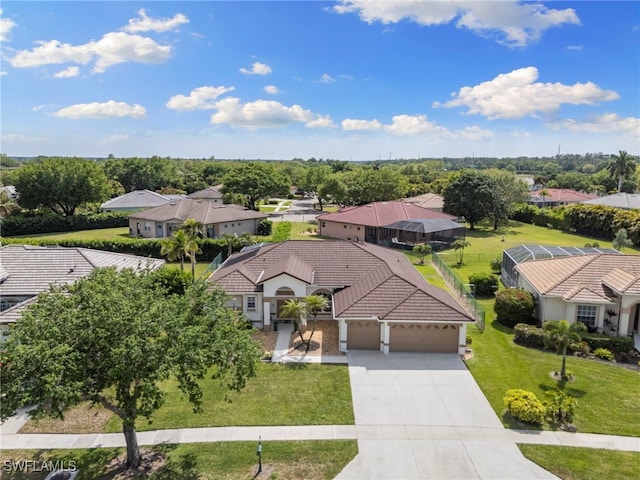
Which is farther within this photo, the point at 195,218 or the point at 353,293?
the point at 195,218

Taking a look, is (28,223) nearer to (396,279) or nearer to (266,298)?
(266,298)

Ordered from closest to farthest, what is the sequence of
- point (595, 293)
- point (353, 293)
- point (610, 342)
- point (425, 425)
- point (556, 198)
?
point (425, 425), point (610, 342), point (595, 293), point (353, 293), point (556, 198)

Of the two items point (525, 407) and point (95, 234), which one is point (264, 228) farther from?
point (525, 407)

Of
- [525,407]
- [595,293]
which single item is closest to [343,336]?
[525,407]

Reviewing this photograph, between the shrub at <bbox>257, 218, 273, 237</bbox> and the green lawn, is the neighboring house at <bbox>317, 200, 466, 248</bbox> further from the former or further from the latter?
the green lawn

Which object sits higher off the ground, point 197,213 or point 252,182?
point 252,182

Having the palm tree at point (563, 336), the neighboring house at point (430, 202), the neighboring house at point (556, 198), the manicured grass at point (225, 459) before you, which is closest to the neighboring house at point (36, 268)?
the manicured grass at point (225, 459)

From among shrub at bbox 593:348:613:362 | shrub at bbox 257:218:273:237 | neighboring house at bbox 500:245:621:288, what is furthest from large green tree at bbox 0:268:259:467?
shrub at bbox 257:218:273:237

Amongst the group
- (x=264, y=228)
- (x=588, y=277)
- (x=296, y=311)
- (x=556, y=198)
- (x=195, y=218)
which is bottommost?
(x=296, y=311)

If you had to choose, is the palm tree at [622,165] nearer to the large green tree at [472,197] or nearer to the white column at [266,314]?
the large green tree at [472,197]

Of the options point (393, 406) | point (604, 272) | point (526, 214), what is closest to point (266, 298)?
point (393, 406)
